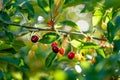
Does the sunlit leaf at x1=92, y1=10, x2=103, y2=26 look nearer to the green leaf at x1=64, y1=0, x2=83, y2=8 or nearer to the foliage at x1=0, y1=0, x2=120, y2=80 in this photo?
the foliage at x1=0, y1=0, x2=120, y2=80

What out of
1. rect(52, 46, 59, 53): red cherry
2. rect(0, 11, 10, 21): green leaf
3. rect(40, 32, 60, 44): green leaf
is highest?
rect(0, 11, 10, 21): green leaf

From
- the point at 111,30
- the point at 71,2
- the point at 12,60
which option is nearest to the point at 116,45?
the point at 111,30

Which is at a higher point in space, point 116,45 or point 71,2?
point 71,2

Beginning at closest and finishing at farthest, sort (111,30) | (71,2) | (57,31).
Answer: (111,30) < (71,2) < (57,31)

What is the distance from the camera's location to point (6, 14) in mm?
1506

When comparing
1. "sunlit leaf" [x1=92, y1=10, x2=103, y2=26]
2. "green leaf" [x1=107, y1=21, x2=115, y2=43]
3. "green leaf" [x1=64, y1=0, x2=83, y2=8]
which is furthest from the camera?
"sunlit leaf" [x1=92, y1=10, x2=103, y2=26]

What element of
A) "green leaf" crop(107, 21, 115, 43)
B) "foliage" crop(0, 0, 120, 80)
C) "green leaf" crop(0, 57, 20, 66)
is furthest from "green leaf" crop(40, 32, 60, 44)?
"green leaf" crop(107, 21, 115, 43)

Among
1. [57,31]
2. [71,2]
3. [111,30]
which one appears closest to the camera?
[111,30]

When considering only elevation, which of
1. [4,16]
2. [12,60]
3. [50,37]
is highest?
[4,16]

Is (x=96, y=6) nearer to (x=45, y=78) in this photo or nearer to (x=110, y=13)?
(x=110, y=13)

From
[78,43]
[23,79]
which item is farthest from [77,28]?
[23,79]

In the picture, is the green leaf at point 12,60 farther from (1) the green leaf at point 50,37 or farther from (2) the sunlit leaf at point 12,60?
(1) the green leaf at point 50,37

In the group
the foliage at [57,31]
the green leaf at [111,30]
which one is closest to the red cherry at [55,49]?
the foliage at [57,31]

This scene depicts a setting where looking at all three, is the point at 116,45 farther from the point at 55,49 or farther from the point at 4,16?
the point at 4,16
